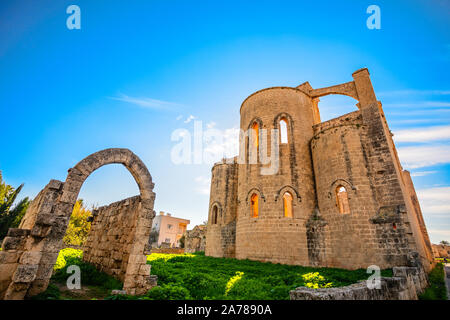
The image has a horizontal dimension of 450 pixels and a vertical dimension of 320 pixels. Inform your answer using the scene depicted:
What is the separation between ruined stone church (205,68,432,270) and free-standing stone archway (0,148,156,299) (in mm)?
8339

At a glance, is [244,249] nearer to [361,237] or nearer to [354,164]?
[361,237]

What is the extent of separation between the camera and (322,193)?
41.4 ft

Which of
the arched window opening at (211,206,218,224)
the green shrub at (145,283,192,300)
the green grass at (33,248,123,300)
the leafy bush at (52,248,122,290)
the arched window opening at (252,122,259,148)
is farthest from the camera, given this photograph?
the arched window opening at (211,206,218,224)

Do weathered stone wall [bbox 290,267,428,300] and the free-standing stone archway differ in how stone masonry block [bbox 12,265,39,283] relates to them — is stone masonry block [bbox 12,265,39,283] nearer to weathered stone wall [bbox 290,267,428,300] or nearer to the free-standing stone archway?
the free-standing stone archway

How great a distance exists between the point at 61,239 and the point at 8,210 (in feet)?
75.3

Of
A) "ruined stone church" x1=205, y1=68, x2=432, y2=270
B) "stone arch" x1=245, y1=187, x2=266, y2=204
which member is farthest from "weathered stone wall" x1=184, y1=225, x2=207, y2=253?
"stone arch" x1=245, y1=187, x2=266, y2=204

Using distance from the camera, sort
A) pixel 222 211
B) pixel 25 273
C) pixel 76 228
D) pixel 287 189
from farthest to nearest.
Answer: pixel 76 228, pixel 222 211, pixel 287 189, pixel 25 273

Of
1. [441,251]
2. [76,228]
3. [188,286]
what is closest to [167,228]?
[76,228]

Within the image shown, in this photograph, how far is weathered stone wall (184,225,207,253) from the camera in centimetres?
2286

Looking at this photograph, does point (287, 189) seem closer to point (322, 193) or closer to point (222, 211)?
point (322, 193)

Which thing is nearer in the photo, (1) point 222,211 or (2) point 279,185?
(2) point 279,185

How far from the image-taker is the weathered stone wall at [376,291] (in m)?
3.99
